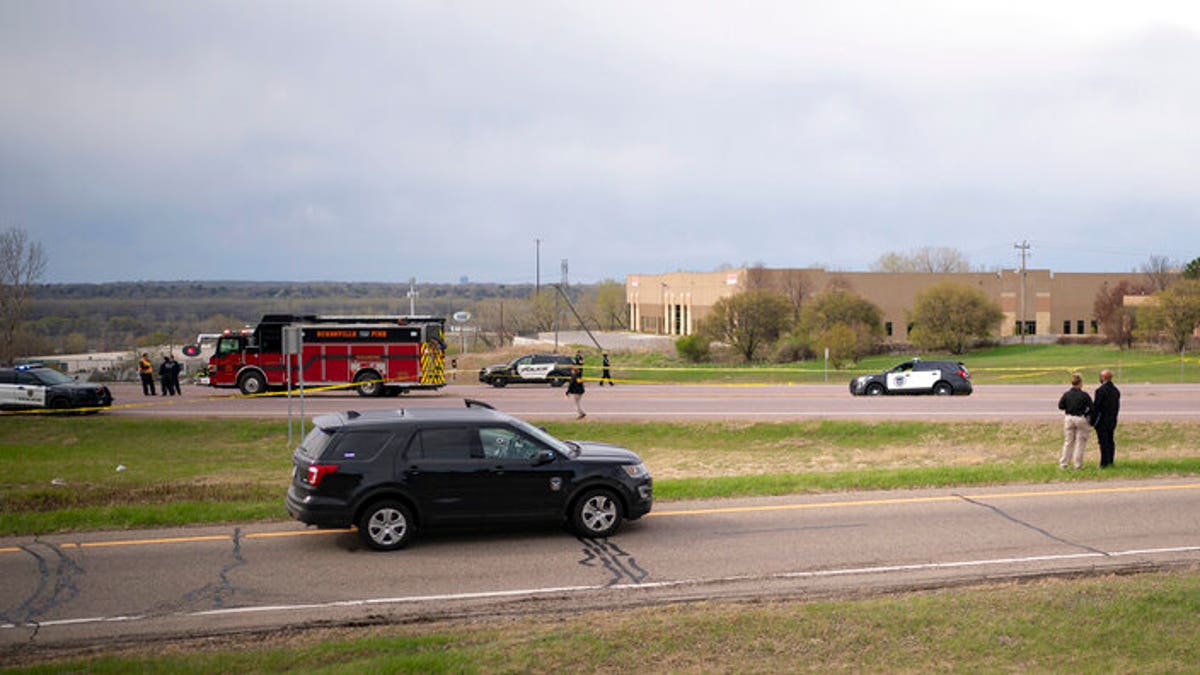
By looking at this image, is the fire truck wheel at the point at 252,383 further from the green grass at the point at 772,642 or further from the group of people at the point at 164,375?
the green grass at the point at 772,642

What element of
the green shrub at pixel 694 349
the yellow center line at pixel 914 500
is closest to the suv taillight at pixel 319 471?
the yellow center line at pixel 914 500

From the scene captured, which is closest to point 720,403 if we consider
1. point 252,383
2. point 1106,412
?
point 252,383

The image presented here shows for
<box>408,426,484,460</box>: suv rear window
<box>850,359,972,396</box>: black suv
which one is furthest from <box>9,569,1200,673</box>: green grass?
<box>850,359,972,396</box>: black suv

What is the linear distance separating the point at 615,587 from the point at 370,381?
27863mm

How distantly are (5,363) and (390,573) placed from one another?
Answer: 52.2m

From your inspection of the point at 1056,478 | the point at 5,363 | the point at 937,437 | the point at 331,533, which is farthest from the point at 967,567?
the point at 5,363

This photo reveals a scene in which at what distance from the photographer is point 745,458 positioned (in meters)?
24.6

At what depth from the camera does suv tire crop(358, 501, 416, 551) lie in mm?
10961

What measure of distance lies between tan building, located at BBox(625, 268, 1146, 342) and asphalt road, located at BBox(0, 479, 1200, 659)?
72.4 m

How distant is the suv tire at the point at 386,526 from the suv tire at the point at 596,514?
1964 millimetres

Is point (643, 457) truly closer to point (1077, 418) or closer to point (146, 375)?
point (1077, 418)

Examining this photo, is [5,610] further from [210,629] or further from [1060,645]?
[1060,645]

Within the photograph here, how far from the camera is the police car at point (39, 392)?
97.9 feet

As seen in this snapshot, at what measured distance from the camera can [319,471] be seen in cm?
1088
